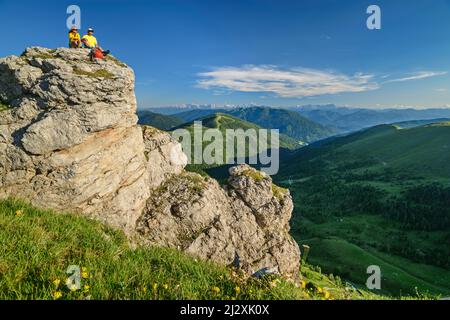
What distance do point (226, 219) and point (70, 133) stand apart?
26.4m

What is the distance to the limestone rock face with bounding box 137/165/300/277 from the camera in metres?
43.0

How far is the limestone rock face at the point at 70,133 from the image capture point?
27844 millimetres

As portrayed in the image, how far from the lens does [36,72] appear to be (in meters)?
32.5

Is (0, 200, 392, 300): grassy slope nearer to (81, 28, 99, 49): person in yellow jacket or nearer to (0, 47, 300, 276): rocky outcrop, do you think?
(0, 47, 300, 276): rocky outcrop

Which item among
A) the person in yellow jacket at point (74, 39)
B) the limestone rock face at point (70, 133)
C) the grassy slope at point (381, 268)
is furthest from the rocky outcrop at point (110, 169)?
the grassy slope at point (381, 268)

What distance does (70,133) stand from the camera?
3027 centimetres

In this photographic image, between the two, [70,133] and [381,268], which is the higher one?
[70,133]

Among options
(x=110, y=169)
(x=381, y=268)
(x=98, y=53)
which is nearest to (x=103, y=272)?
(x=110, y=169)

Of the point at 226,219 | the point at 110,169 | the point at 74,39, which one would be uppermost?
the point at 74,39

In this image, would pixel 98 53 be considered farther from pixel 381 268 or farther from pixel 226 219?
pixel 381 268

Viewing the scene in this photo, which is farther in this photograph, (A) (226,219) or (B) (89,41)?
(A) (226,219)

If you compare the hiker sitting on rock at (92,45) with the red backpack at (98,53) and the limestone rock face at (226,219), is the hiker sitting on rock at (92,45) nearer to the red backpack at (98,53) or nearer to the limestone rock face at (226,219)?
the red backpack at (98,53)

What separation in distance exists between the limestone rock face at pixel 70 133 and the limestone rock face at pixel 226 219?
5.03 meters

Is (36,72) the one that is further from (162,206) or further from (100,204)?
(162,206)
